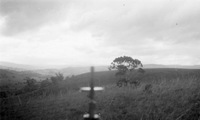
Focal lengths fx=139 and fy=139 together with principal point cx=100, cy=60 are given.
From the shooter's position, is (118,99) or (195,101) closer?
(195,101)

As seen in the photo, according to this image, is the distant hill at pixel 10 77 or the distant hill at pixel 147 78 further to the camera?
the distant hill at pixel 10 77

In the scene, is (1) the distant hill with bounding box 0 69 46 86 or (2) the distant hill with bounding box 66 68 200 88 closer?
(2) the distant hill with bounding box 66 68 200 88

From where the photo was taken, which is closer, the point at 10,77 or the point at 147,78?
the point at 147,78

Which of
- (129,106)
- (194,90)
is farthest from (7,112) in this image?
(194,90)

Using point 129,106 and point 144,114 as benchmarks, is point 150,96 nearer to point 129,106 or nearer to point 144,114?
point 129,106

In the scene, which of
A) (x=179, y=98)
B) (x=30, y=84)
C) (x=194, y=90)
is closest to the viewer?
(x=179, y=98)

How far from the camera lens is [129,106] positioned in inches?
256

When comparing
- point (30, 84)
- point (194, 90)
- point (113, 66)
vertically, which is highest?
point (113, 66)

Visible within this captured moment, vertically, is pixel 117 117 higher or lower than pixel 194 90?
lower

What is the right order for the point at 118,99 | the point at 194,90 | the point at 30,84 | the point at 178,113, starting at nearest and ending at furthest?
the point at 178,113 → the point at 194,90 → the point at 118,99 → the point at 30,84

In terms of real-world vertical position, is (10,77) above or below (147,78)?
below

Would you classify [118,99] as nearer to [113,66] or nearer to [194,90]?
[194,90]

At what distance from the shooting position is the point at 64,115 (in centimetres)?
650

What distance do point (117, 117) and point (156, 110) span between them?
5.19ft
